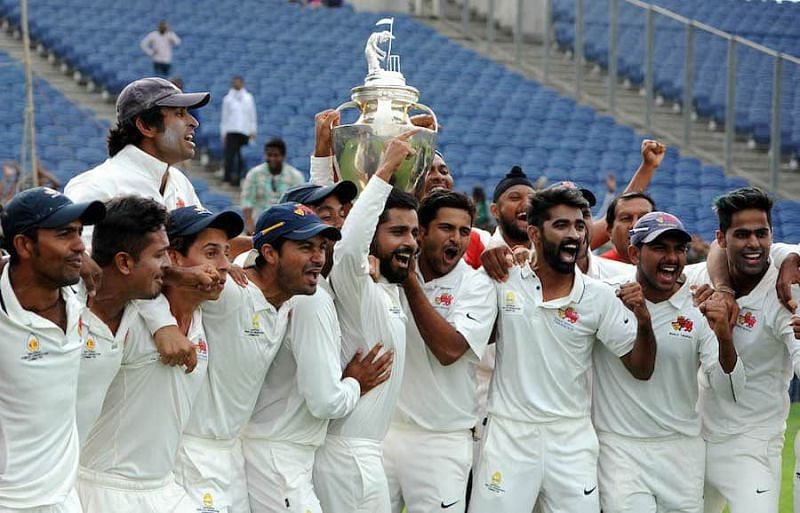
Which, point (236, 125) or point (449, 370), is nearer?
point (449, 370)

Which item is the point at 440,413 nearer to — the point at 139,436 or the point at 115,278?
the point at 139,436

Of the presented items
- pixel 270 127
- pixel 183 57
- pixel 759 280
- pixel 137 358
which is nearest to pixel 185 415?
pixel 137 358

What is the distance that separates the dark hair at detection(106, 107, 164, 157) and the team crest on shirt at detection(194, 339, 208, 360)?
1.09 metres

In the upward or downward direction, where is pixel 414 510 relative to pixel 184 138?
downward

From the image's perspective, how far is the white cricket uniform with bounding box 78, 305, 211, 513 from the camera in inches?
222

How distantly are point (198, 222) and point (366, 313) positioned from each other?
1012 mm

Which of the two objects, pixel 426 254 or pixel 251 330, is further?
pixel 426 254

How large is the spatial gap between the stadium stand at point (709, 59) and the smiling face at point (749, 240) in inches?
457

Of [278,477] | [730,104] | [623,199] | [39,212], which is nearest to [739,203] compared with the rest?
[623,199]

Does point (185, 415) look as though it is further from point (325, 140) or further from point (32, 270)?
point (325, 140)

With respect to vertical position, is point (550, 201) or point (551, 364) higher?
point (550, 201)

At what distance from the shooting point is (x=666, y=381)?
7109 millimetres

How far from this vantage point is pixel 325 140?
7.24 meters

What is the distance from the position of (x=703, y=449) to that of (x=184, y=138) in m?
3.16
